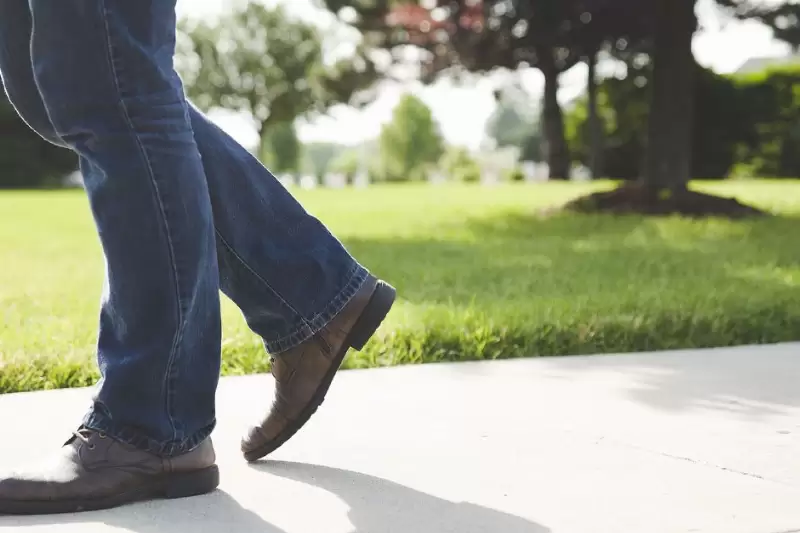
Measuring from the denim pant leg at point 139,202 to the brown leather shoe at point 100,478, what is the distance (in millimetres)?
22

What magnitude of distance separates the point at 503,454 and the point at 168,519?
0.58 meters

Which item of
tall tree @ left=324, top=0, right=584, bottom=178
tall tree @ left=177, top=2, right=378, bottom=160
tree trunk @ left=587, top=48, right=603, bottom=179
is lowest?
tree trunk @ left=587, top=48, right=603, bottom=179

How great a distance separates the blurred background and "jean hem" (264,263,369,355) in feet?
2.92

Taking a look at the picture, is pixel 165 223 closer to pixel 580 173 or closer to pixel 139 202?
pixel 139 202

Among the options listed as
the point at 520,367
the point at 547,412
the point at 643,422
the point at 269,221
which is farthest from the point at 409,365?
the point at 269,221

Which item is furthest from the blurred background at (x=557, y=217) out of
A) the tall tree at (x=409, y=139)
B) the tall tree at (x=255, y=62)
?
the tall tree at (x=409, y=139)

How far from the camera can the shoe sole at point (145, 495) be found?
135 cm

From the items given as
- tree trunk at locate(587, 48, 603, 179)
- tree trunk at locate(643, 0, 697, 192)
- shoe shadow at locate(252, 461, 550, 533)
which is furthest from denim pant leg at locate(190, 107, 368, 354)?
tree trunk at locate(587, 48, 603, 179)

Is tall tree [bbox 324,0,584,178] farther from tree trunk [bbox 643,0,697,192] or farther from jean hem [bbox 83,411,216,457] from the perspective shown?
jean hem [bbox 83,411,216,457]

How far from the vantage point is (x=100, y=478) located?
1.39 metres

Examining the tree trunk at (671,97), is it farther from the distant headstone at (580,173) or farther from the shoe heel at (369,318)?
the distant headstone at (580,173)

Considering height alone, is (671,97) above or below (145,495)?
above

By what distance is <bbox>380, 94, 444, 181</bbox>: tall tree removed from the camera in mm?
50562

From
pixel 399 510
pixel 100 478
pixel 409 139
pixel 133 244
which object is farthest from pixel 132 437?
pixel 409 139
